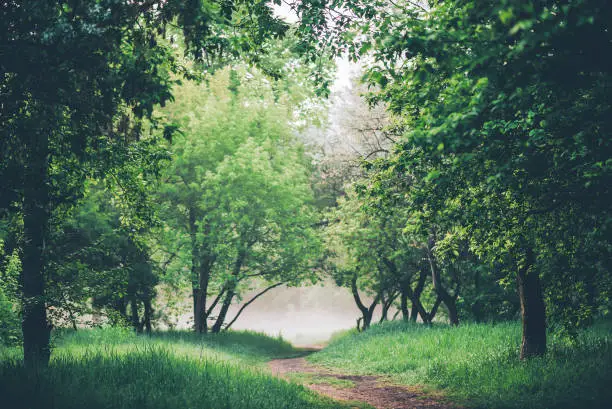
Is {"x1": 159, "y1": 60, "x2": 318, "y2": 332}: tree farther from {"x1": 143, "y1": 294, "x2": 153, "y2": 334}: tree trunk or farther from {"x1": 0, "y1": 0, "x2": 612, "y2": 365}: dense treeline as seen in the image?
{"x1": 0, "y1": 0, "x2": 612, "y2": 365}: dense treeline

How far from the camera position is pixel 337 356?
17.4 meters

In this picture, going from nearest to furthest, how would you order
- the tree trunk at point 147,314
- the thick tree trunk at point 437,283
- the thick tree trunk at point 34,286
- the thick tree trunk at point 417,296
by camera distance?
the thick tree trunk at point 34,286
the thick tree trunk at point 437,283
the tree trunk at point 147,314
the thick tree trunk at point 417,296

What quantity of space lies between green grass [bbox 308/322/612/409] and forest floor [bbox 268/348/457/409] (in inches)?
18.9

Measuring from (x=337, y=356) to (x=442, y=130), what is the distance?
582 inches

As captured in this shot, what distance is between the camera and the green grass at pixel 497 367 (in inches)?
298

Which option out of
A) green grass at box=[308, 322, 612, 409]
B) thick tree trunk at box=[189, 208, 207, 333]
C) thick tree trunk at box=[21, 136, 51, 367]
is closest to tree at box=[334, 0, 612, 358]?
green grass at box=[308, 322, 612, 409]

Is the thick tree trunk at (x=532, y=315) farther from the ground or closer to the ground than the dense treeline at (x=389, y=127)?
closer to the ground

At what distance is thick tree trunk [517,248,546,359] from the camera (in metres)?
9.85

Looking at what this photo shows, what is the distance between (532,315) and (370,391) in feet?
13.9

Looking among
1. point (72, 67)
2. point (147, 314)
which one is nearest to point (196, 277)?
point (147, 314)

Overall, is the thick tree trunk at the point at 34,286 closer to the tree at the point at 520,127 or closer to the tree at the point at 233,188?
the tree at the point at 520,127

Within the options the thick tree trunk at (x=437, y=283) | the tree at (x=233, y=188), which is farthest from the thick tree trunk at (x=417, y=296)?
the tree at (x=233, y=188)

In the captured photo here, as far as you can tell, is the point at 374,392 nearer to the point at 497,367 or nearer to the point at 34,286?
the point at 497,367

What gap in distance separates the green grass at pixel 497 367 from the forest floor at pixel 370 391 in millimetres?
481
